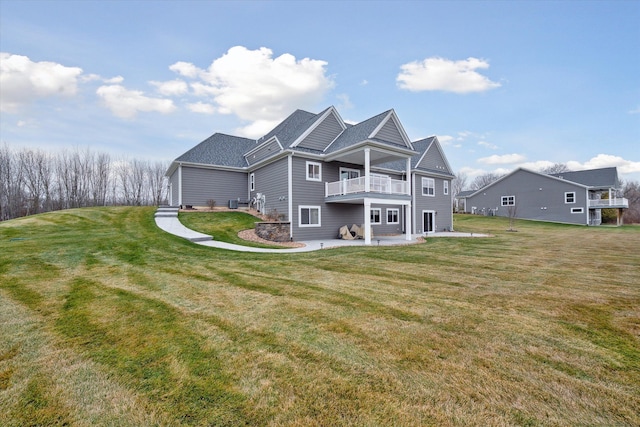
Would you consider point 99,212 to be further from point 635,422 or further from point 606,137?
point 606,137

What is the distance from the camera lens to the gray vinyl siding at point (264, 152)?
18141mm

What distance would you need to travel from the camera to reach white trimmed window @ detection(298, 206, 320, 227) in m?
16.2

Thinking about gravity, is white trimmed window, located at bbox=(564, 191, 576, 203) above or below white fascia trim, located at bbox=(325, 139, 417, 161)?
below

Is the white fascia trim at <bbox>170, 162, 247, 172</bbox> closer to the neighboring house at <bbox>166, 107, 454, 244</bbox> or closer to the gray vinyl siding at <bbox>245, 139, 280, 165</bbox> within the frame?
the neighboring house at <bbox>166, 107, 454, 244</bbox>

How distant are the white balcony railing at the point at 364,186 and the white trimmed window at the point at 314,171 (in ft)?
2.43

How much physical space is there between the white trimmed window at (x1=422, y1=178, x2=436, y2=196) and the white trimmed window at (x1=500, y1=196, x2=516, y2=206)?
2112 centimetres

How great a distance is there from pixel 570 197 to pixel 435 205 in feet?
73.6

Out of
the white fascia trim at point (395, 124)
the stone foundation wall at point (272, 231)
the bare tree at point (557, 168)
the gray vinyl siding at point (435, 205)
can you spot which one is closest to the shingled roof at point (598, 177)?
the gray vinyl siding at point (435, 205)

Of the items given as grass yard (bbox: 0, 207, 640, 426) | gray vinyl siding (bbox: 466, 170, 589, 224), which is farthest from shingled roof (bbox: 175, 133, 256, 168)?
gray vinyl siding (bbox: 466, 170, 589, 224)

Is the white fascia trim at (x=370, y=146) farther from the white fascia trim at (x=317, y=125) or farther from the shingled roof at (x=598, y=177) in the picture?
the shingled roof at (x=598, y=177)

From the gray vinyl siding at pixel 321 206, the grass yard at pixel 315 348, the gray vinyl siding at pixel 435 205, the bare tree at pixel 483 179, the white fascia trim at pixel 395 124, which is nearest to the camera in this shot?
the grass yard at pixel 315 348

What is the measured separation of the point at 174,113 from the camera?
79.8 feet

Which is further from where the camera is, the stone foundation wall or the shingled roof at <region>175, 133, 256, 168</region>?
the shingled roof at <region>175, 133, 256, 168</region>

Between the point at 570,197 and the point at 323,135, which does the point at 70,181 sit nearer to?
the point at 323,135
